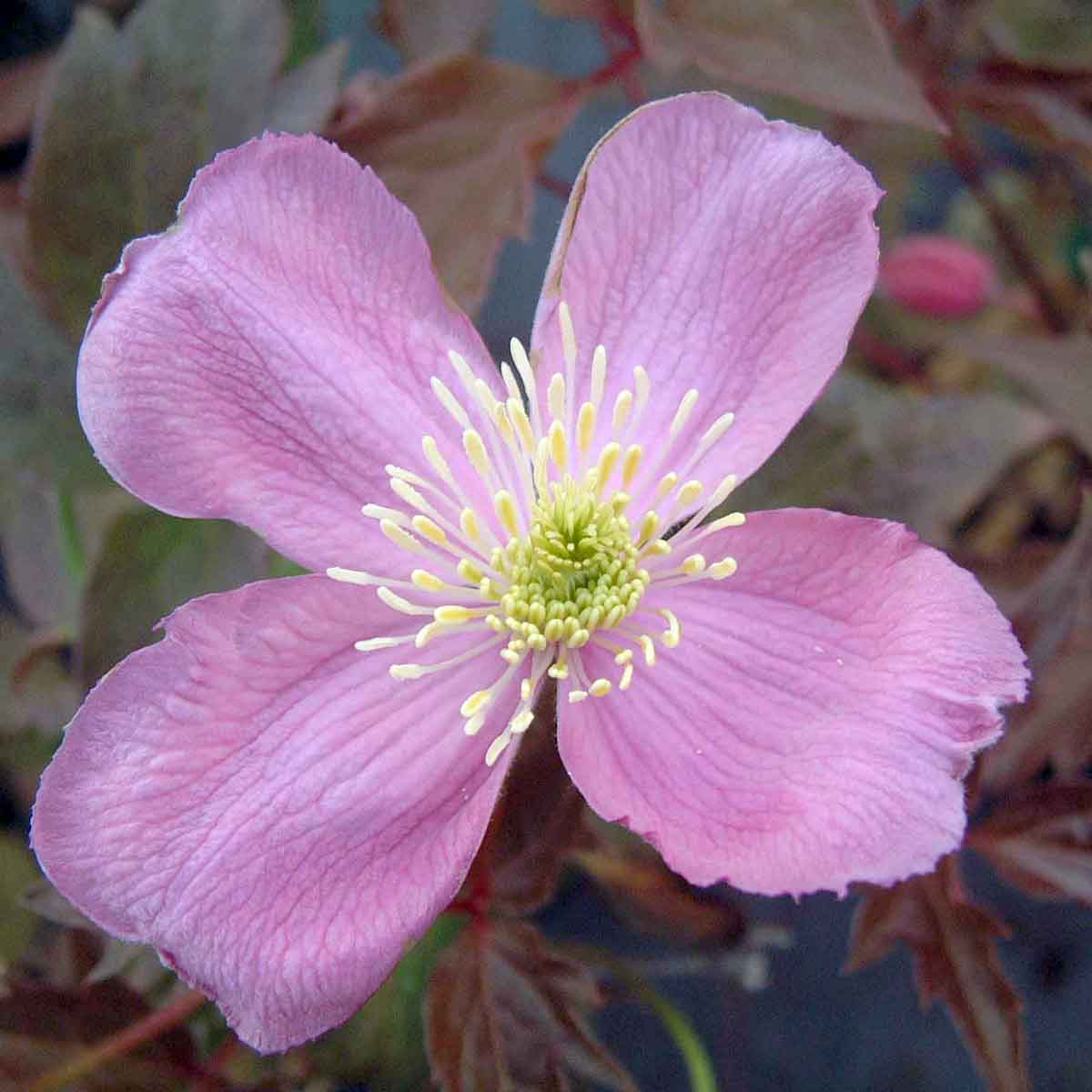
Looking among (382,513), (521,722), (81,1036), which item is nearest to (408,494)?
(382,513)

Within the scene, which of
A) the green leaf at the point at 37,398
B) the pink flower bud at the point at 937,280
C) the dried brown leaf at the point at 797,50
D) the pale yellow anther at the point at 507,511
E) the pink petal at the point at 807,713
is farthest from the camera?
the pink flower bud at the point at 937,280

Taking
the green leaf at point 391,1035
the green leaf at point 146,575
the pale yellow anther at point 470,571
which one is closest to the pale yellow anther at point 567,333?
the pale yellow anther at point 470,571

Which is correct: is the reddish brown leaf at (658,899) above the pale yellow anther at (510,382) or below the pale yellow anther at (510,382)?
below

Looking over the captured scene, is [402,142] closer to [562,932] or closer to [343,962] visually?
[343,962]

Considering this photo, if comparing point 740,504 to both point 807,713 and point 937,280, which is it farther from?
point 937,280

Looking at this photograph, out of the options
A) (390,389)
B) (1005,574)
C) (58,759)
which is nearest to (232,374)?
(390,389)

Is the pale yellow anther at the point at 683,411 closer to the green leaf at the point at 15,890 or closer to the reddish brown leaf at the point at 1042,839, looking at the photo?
the reddish brown leaf at the point at 1042,839

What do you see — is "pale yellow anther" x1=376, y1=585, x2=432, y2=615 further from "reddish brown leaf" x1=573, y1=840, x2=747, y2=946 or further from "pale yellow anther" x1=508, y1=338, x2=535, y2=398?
"reddish brown leaf" x1=573, y1=840, x2=747, y2=946
